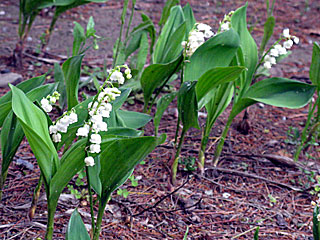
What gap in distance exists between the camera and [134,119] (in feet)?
5.87

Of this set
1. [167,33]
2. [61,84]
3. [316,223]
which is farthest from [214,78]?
[61,84]

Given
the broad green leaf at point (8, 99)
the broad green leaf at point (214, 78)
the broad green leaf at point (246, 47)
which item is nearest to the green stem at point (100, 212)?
the broad green leaf at point (8, 99)

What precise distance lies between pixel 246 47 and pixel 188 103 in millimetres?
556

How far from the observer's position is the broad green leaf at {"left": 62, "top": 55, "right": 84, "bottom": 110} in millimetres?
1854

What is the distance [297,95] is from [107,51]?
215 cm

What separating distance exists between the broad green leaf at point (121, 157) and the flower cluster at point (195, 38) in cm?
61

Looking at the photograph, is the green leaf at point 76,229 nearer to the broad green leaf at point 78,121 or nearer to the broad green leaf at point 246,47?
the broad green leaf at point 78,121

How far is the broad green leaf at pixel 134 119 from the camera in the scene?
5.74 feet

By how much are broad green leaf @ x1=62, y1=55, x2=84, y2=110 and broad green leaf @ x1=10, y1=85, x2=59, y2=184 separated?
21.6 inches

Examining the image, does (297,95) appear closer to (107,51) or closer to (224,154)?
(224,154)

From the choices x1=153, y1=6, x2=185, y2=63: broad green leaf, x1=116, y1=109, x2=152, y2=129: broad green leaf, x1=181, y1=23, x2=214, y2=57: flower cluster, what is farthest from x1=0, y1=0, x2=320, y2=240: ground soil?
x1=181, y1=23, x2=214, y2=57: flower cluster

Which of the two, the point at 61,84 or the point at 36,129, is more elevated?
the point at 36,129

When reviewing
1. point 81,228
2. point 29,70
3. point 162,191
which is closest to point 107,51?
point 29,70

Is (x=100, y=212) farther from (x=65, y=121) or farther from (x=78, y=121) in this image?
(x=65, y=121)
